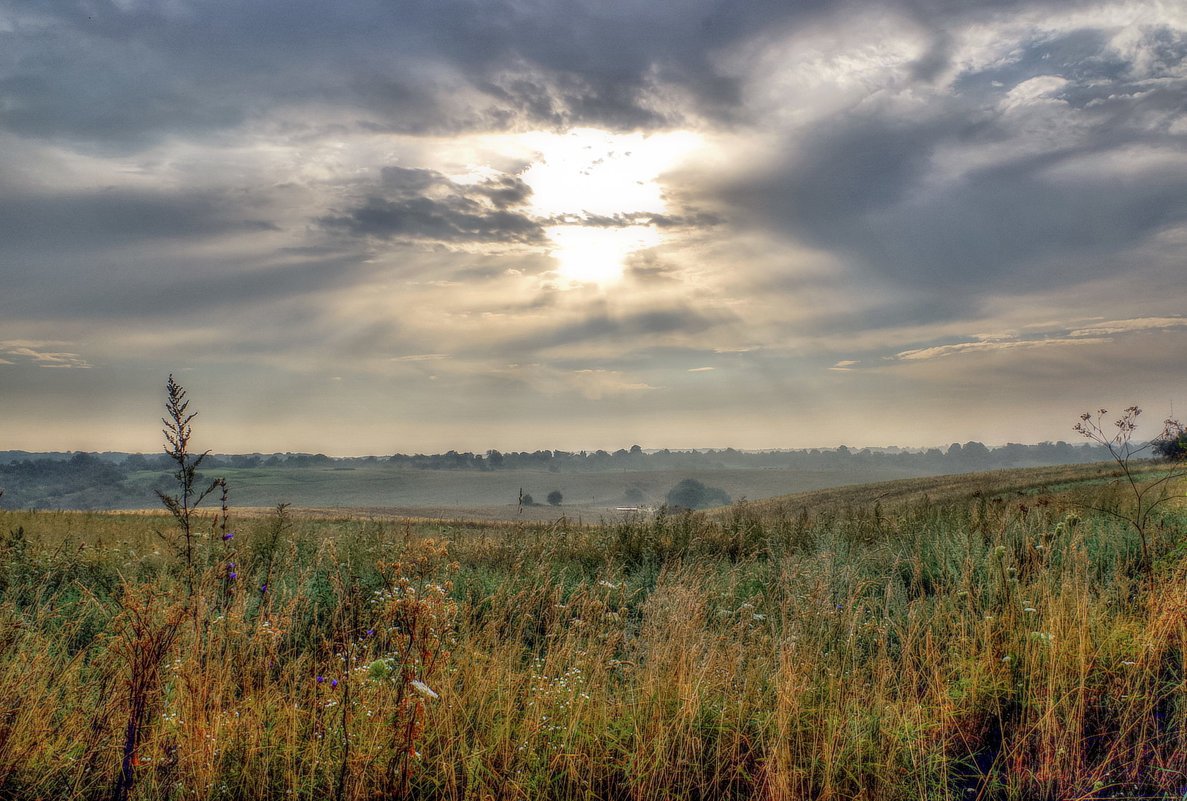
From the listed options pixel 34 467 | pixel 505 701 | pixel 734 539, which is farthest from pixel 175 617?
pixel 34 467

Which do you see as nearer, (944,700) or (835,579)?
(944,700)

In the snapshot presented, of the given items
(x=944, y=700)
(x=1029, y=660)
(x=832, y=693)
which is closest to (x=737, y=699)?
(x=832, y=693)

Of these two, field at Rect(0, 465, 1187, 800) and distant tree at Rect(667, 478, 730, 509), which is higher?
field at Rect(0, 465, 1187, 800)

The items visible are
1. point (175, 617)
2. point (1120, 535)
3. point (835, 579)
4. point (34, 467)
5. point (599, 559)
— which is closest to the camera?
point (175, 617)

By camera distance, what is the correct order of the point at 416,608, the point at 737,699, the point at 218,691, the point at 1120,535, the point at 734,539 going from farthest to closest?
1. the point at 734,539
2. the point at 1120,535
3. the point at 737,699
4. the point at 218,691
5. the point at 416,608

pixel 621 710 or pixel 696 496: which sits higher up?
pixel 621 710

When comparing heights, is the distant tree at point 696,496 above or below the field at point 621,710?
below

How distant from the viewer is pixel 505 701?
4129 mm

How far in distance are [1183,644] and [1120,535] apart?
472 cm

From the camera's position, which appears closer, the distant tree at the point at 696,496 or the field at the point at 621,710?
the field at the point at 621,710

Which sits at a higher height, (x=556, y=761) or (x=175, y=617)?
(x=175, y=617)

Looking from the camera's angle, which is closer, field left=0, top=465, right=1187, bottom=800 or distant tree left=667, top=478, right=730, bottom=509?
field left=0, top=465, right=1187, bottom=800

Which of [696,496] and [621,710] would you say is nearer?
[621,710]

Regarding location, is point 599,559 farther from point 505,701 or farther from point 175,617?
point 175,617
